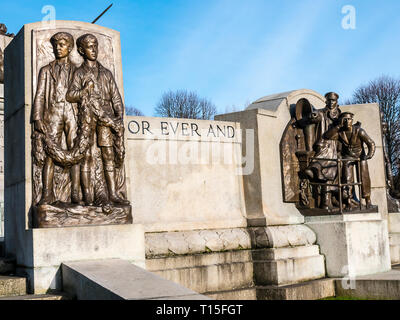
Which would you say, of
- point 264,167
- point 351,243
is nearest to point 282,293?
point 351,243

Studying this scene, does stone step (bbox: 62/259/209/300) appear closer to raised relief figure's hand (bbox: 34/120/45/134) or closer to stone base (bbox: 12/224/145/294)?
stone base (bbox: 12/224/145/294)

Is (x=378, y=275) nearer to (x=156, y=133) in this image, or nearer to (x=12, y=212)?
(x=156, y=133)

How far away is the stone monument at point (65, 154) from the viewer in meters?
6.43

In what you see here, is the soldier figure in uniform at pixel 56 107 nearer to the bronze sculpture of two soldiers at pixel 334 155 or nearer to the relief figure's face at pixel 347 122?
the bronze sculpture of two soldiers at pixel 334 155

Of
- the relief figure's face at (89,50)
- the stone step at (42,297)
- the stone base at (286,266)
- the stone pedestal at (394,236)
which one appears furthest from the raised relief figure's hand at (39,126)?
the stone pedestal at (394,236)

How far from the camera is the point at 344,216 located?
959 centimetres

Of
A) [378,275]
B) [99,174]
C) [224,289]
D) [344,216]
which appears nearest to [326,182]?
[344,216]

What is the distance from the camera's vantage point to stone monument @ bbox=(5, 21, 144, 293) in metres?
6.43

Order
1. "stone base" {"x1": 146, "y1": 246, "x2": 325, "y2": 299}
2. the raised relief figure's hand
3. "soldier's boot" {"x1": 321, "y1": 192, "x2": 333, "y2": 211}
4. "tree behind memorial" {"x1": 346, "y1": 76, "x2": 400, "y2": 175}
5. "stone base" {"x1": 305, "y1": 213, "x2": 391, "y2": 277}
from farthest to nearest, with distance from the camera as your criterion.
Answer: "tree behind memorial" {"x1": 346, "y1": 76, "x2": 400, "y2": 175}
"soldier's boot" {"x1": 321, "y1": 192, "x2": 333, "y2": 211}
"stone base" {"x1": 305, "y1": 213, "x2": 391, "y2": 277}
"stone base" {"x1": 146, "y1": 246, "x2": 325, "y2": 299}
the raised relief figure's hand

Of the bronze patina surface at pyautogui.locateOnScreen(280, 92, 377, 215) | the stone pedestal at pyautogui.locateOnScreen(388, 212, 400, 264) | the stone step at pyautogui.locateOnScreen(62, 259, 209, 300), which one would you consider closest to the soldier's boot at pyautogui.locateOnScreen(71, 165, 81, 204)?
the stone step at pyautogui.locateOnScreen(62, 259, 209, 300)

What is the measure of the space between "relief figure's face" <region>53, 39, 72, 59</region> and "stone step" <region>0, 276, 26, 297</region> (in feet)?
8.90

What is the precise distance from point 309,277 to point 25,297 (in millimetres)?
4971
